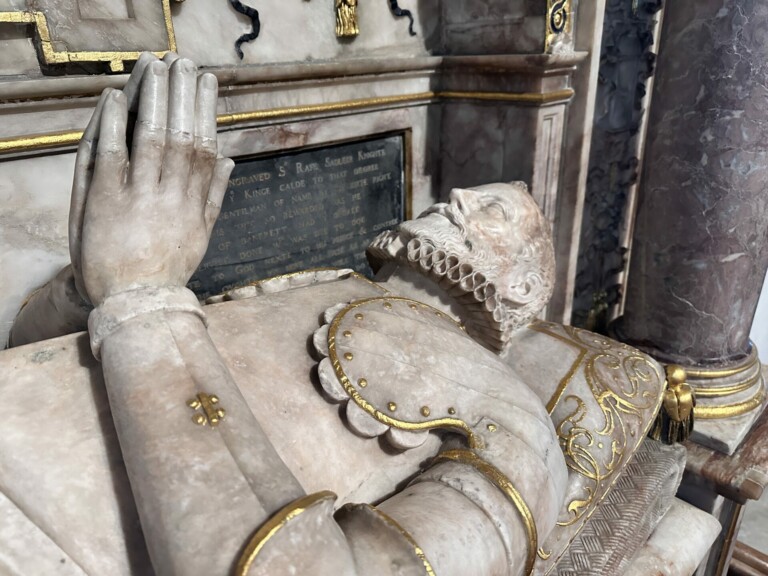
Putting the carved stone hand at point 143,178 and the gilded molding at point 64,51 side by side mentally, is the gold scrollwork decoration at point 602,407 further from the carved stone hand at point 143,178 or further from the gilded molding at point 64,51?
the gilded molding at point 64,51

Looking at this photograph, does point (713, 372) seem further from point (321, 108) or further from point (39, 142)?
A: point (39, 142)

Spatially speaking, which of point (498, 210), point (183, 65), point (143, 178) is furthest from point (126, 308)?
point (498, 210)

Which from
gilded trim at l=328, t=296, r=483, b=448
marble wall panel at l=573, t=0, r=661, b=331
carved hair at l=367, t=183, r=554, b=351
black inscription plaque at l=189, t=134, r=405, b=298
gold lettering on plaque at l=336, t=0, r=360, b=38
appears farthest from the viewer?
marble wall panel at l=573, t=0, r=661, b=331

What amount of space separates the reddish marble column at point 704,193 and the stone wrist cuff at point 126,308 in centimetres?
247

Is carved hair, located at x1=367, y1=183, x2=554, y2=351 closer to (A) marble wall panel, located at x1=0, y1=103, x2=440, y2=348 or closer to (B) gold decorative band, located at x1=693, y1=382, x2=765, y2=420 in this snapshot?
(A) marble wall panel, located at x1=0, y1=103, x2=440, y2=348

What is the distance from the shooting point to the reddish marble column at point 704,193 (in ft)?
8.27

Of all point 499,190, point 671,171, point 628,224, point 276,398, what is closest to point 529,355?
point 499,190

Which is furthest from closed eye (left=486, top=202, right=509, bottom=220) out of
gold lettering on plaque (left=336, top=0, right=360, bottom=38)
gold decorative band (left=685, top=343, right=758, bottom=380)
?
gold decorative band (left=685, top=343, right=758, bottom=380)

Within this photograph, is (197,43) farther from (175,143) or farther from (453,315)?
(453,315)

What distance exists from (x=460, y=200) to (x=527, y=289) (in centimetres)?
38

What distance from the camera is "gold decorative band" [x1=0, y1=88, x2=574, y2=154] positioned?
6.63ft

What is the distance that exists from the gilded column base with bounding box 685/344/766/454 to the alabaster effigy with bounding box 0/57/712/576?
130 centimetres

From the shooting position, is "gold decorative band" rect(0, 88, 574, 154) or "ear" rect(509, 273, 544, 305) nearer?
"ear" rect(509, 273, 544, 305)

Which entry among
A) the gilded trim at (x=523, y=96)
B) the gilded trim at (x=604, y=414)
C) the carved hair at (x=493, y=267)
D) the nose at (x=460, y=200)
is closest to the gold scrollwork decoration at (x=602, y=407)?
the gilded trim at (x=604, y=414)
